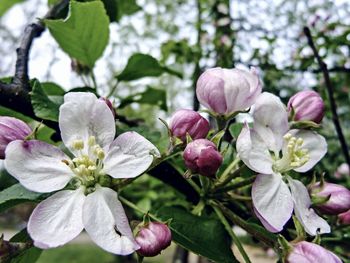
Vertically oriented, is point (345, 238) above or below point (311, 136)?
below

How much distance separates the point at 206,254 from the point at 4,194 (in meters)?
0.28

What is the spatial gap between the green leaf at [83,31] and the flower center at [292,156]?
1.58 feet

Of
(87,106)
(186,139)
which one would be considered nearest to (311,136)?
(186,139)

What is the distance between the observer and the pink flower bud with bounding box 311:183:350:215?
69cm

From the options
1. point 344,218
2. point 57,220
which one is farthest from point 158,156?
point 344,218

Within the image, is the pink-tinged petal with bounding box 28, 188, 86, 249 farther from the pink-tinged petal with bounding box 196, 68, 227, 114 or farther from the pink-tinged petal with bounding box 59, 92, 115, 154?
the pink-tinged petal with bounding box 196, 68, 227, 114

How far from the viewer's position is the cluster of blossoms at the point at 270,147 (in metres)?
0.60

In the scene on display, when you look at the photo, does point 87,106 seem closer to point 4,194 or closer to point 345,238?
point 4,194

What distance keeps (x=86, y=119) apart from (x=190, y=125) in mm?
137

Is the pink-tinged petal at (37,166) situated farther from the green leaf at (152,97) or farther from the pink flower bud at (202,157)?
the green leaf at (152,97)

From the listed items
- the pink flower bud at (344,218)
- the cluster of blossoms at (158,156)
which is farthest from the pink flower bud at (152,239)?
the pink flower bud at (344,218)

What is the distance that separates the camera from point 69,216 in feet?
1.85

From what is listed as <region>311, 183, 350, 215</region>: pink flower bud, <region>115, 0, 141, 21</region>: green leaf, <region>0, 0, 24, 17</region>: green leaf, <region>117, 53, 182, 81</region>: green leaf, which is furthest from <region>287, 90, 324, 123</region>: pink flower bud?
<region>0, 0, 24, 17</region>: green leaf

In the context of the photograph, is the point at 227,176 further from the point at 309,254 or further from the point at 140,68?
the point at 140,68
